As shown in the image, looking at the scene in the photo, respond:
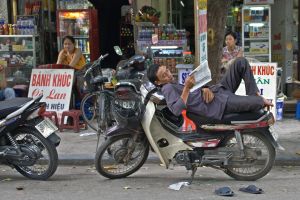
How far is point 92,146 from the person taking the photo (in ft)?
28.5

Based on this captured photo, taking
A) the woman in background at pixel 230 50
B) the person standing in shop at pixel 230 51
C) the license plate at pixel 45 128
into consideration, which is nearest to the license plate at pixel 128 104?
the license plate at pixel 45 128

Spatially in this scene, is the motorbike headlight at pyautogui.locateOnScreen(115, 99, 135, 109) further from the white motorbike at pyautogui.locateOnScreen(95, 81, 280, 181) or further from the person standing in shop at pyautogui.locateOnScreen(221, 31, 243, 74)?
the person standing in shop at pyautogui.locateOnScreen(221, 31, 243, 74)

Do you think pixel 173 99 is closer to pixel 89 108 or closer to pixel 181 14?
pixel 89 108

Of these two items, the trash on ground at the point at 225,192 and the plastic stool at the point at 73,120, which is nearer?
the trash on ground at the point at 225,192

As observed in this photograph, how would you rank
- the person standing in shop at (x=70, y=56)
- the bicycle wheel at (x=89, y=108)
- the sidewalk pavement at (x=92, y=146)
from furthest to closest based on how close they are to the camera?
the person standing in shop at (x=70, y=56), the bicycle wheel at (x=89, y=108), the sidewalk pavement at (x=92, y=146)

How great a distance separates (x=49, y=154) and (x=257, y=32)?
20.9ft

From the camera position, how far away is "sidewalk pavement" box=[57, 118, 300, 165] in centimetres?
785

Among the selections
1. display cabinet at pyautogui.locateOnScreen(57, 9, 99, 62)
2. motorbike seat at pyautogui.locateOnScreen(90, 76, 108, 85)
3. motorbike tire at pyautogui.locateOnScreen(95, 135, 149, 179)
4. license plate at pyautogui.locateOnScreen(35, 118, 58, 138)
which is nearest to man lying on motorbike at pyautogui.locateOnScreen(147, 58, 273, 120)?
motorbike tire at pyautogui.locateOnScreen(95, 135, 149, 179)

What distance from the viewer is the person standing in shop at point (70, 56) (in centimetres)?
1025

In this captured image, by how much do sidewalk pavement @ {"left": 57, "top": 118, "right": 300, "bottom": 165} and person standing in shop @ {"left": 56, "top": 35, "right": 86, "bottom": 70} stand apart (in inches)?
49.4

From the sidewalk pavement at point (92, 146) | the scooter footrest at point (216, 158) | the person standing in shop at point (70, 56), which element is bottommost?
the sidewalk pavement at point (92, 146)

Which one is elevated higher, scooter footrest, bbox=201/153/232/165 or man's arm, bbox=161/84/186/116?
man's arm, bbox=161/84/186/116

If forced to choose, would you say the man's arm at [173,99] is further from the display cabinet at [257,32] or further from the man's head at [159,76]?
the display cabinet at [257,32]

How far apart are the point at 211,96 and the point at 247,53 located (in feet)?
18.5
